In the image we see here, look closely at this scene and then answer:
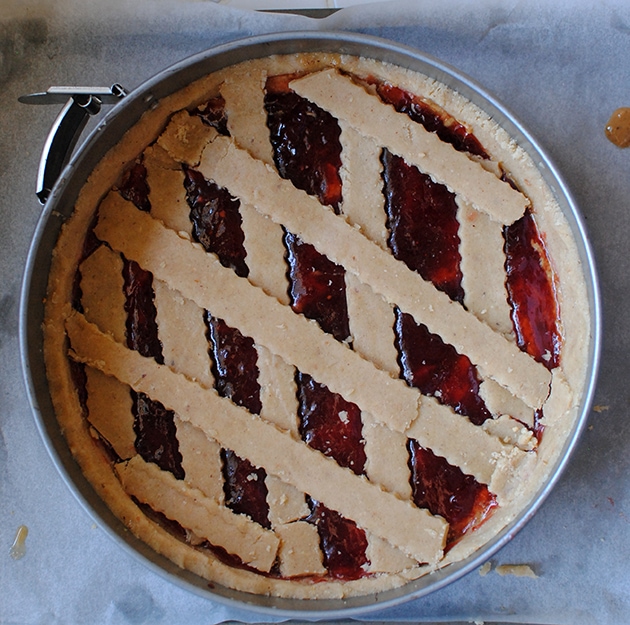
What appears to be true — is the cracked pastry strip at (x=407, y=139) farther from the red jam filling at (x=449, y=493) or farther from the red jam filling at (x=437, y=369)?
the red jam filling at (x=449, y=493)

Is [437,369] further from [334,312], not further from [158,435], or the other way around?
[158,435]

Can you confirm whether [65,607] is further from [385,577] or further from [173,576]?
[385,577]

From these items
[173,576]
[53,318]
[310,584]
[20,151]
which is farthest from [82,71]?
[310,584]

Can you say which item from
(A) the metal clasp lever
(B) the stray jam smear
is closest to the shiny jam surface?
(A) the metal clasp lever

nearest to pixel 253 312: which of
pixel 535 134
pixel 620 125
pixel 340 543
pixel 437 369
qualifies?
pixel 437 369

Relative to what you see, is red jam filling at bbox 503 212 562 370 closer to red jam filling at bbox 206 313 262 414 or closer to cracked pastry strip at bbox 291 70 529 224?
cracked pastry strip at bbox 291 70 529 224
